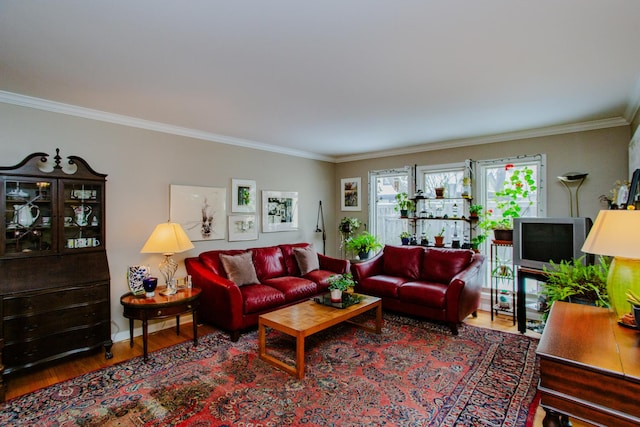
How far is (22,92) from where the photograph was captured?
2.97 m

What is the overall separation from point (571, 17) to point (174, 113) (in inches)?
140

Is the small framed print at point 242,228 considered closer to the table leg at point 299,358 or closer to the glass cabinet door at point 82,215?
the glass cabinet door at point 82,215

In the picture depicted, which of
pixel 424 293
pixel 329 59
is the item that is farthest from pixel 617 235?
pixel 424 293

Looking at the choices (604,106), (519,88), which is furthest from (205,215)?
(604,106)

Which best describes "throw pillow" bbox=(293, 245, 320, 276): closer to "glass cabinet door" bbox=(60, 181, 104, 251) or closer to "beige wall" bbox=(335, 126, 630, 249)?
"glass cabinet door" bbox=(60, 181, 104, 251)

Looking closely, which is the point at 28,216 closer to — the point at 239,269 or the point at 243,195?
the point at 239,269

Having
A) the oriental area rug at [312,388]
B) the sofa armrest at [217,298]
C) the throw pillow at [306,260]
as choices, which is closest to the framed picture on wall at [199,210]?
the sofa armrest at [217,298]

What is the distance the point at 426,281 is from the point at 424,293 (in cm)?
54

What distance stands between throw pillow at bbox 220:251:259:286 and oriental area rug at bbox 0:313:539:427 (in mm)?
825

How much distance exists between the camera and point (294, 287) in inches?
168

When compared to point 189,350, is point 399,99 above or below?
above

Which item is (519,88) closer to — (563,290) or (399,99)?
(399,99)

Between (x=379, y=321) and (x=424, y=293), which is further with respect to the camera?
(x=424, y=293)

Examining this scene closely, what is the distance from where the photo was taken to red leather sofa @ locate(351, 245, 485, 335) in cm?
380
